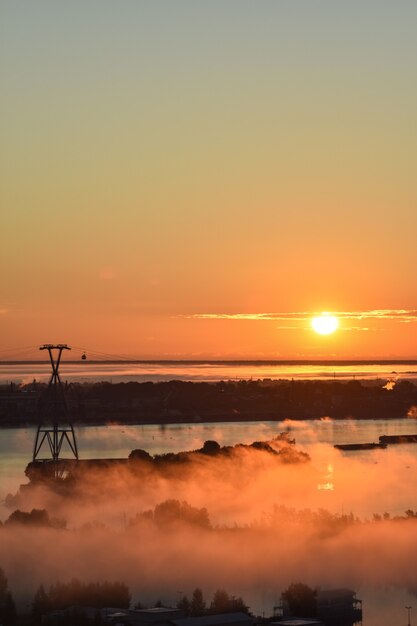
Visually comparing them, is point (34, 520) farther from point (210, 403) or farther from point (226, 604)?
point (210, 403)

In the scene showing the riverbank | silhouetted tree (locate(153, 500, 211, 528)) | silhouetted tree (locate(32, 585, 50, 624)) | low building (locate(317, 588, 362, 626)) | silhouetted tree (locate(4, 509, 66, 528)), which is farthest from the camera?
the riverbank

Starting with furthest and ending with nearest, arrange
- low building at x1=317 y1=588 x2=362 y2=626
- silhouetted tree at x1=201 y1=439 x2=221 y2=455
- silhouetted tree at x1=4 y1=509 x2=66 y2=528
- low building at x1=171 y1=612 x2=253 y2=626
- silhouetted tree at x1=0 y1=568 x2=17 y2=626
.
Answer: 1. silhouetted tree at x1=201 y1=439 x2=221 y2=455
2. silhouetted tree at x1=4 y1=509 x2=66 y2=528
3. low building at x1=317 y1=588 x2=362 y2=626
4. silhouetted tree at x1=0 y1=568 x2=17 y2=626
5. low building at x1=171 y1=612 x2=253 y2=626

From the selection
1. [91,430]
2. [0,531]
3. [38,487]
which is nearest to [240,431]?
[91,430]

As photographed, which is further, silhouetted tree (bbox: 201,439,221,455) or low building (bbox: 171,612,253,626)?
silhouetted tree (bbox: 201,439,221,455)

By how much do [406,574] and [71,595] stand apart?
276 inches

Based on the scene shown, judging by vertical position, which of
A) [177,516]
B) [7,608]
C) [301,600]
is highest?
[177,516]

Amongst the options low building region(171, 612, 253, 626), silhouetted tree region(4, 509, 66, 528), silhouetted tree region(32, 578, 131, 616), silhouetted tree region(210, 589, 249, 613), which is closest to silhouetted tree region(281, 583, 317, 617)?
silhouetted tree region(210, 589, 249, 613)

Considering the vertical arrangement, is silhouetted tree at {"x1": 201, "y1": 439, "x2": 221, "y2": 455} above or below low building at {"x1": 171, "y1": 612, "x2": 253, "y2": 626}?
above

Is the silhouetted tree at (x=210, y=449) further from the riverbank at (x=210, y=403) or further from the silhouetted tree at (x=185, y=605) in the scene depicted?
the silhouetted tree at (x=185, y=605)

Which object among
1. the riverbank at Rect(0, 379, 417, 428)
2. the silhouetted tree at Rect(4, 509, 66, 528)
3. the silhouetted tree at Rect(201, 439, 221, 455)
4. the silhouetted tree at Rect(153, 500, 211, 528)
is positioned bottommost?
the silhouetted tree at Rect(4, 509, 66, 528)

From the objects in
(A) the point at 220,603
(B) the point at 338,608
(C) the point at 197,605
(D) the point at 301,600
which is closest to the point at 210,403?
(B) the point at 338,608

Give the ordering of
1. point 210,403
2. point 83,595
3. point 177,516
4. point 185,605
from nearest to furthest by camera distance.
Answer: point 185,605 → point 83,595 → point 177,516 → point 210,403

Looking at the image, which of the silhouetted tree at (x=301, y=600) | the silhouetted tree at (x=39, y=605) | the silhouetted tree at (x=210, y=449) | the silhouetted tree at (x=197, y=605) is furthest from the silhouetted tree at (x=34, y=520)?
the silhouetted tree at (x=210, y=449)

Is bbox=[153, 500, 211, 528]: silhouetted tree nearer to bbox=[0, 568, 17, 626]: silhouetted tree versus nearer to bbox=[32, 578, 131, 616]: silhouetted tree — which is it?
bbox=[32, 578, 131, 616]: silhouetted tree
